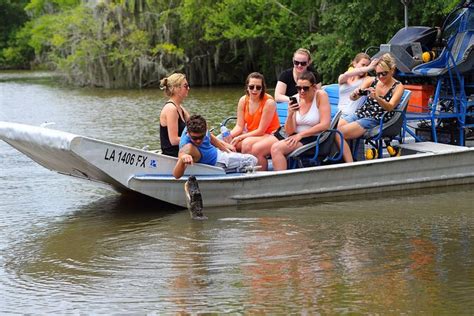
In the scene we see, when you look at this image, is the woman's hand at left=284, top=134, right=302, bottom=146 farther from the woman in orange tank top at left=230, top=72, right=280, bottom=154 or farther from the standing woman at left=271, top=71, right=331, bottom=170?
the woman in orange tank top at left=230, top=72, right=280, bottom=154

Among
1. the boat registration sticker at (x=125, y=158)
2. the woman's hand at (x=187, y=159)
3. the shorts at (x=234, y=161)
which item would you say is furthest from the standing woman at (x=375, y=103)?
the boat registration sticker at (x=125, y=158)

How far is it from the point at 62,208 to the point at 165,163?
1632 millimetres

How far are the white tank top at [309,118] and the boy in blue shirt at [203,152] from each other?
625 millimetres

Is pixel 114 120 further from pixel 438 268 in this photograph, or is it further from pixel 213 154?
pixel 438 268

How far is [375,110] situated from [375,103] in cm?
9

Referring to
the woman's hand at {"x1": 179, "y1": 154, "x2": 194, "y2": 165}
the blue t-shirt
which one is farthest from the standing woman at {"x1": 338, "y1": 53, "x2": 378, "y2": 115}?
the woman's hand at {"x1": 179, "y1": 154, "x2": 194, "y2": 165}

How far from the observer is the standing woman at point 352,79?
11.7m

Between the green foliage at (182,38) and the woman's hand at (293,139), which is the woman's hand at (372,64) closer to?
the woman's hand at (293,139)

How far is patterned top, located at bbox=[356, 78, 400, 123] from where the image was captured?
11.5 m

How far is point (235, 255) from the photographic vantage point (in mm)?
8672

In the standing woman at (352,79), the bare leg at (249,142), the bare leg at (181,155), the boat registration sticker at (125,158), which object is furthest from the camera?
the standing woman at (352,79)

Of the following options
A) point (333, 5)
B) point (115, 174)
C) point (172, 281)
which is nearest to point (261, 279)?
point (172, 281)

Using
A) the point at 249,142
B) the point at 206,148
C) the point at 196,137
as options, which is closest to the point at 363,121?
the point at 249,142

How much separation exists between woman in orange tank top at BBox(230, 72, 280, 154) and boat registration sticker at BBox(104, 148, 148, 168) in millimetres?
1232
